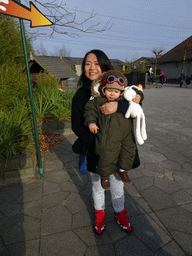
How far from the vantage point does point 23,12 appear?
6.82 ft

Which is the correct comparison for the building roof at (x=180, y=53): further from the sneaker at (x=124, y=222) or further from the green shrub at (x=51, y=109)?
the sneaker at (x=124, y=222)

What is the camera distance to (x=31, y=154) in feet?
9.88

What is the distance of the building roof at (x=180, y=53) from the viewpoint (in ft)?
97.8

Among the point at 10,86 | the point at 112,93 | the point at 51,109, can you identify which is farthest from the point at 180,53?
the point at 112,93

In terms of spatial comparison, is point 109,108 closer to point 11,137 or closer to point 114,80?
point 114,80

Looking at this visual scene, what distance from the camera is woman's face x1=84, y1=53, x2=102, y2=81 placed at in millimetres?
1688

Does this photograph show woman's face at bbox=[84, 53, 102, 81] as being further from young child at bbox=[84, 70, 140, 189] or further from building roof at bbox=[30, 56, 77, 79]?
building roof at bbox=[30, 56, 77, 79]

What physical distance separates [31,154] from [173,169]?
264 centimetres

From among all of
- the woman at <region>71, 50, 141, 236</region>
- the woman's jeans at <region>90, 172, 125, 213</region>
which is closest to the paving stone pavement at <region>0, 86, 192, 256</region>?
the woman at <region>71, 50, 141, 236</region>

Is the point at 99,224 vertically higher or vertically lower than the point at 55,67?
lower

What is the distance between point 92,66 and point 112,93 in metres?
0.47

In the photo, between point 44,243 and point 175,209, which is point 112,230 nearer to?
point 44,243

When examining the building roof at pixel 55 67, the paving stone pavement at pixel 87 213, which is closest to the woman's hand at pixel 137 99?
the paving stone pavement at pixel 87 213

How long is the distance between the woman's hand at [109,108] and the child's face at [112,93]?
0.17ft
